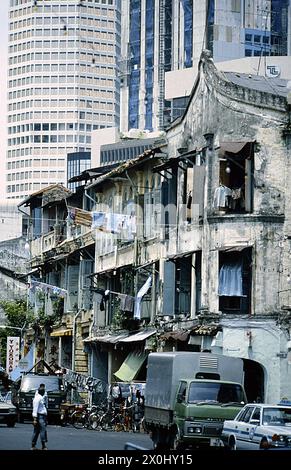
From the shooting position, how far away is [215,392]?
108 feet

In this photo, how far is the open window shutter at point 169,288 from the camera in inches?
2036

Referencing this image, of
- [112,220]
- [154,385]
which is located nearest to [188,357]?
[154,385]

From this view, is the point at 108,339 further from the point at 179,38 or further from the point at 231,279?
the point at 179,38

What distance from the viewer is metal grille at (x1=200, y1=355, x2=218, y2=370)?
36719 millimetres

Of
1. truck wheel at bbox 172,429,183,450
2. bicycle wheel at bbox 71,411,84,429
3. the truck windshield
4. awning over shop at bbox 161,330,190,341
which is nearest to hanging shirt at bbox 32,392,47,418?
truck wheel at bbox 172,429,183,450

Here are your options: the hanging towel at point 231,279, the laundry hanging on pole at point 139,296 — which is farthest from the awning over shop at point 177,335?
the laundry hanging on pole at point 139,296

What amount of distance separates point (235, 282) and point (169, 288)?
5.71 metres

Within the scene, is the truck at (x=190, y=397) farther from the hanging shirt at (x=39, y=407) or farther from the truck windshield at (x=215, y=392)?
the hanging shirt at (x=39, y=407)

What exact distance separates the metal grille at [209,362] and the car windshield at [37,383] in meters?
17.1

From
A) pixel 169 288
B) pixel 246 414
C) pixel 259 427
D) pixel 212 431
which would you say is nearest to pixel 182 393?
pixel 212 431

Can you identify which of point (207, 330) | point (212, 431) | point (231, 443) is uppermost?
point (207, 330)

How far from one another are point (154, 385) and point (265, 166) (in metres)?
12.4
